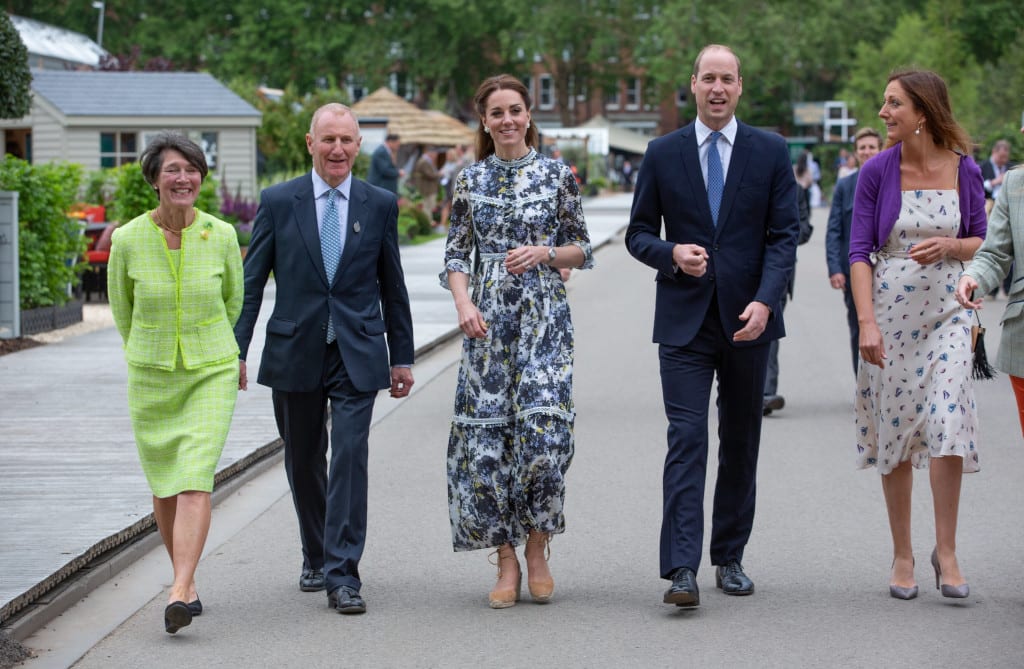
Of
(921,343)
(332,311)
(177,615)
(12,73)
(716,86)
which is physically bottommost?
(177,615)

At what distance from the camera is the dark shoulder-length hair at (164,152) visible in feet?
18.6

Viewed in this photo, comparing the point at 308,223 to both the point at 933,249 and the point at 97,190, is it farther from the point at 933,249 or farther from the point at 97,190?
the point at 97,190

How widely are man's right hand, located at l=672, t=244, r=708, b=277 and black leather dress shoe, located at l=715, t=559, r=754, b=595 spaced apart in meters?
1.13

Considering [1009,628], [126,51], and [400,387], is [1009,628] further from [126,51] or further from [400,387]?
[126,51]

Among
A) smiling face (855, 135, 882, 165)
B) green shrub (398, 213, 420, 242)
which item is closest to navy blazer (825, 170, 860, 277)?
smiling face (855, 135, 882, 165)

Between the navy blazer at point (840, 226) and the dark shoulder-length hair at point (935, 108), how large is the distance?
410 centimetres

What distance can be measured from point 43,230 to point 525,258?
1115 cm

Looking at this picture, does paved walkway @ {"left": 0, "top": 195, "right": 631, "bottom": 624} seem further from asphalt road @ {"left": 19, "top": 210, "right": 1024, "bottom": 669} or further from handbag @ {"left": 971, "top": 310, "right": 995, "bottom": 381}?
handbag @ {"left": 971, "top": 310, "right": 995, "bottom": 381}

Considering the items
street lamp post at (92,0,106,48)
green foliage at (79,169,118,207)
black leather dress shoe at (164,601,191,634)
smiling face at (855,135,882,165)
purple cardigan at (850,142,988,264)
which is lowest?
black leather dress shoe at (164,601,191,634)

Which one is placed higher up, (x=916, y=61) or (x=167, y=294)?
(x=916, y=61)

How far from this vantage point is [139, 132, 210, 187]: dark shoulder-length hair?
18.6ft

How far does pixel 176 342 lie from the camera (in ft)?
18.6

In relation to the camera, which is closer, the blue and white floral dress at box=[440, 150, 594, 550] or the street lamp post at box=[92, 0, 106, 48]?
the blue and white floral dress at box=[440, 150, 594, 550]

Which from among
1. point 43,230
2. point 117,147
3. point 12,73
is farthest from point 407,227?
point 12,73
